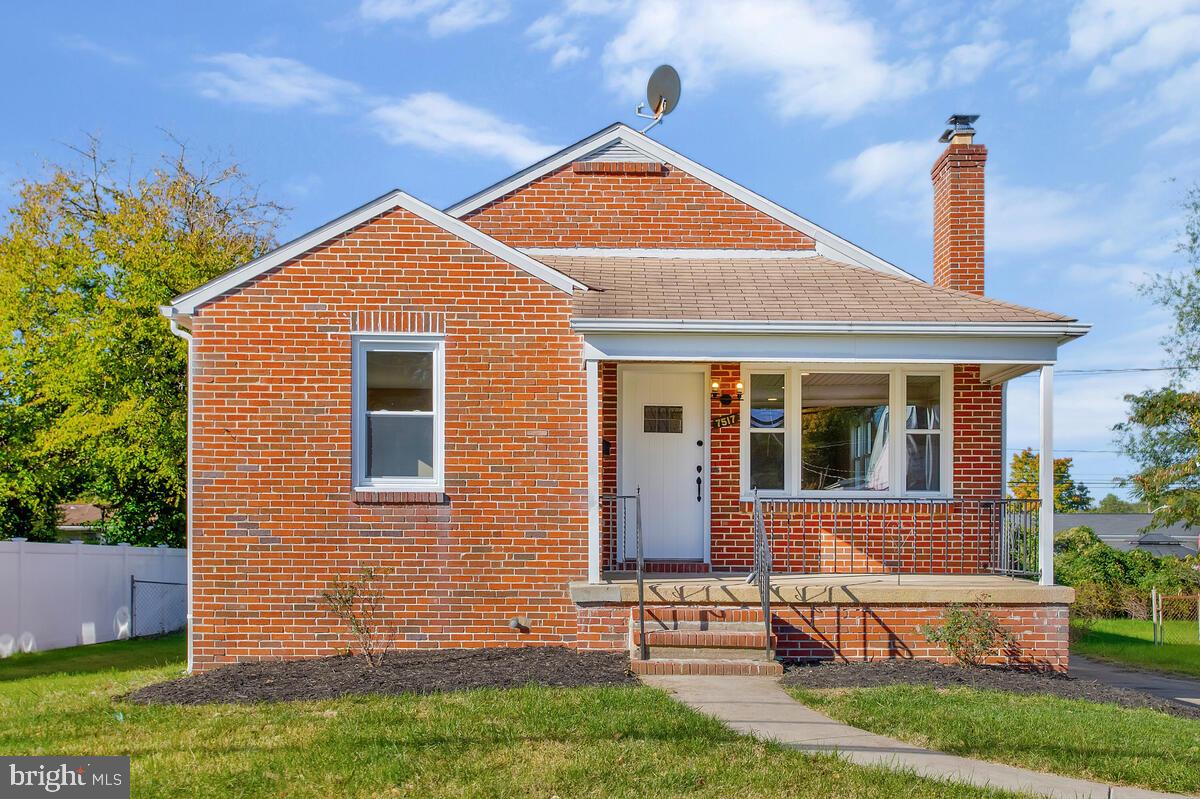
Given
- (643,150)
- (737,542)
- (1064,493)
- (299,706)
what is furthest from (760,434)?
(1064,493)

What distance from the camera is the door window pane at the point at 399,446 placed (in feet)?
35.0

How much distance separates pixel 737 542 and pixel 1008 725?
195 inches

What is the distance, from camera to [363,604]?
10.4 meters

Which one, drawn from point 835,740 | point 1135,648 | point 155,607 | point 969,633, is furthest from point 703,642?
point 155,607

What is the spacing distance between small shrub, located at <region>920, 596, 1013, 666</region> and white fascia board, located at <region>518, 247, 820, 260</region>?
4918 millimetres

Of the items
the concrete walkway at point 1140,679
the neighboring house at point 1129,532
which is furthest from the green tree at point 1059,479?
the concrete walkway at point 1140,679

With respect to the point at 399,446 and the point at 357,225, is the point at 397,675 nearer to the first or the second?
the point at 399,446

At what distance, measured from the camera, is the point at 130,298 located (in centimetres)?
2233

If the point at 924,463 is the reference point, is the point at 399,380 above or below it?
above

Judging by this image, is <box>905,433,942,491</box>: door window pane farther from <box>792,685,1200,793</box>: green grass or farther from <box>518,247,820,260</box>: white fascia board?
<box>792,685,1200,793</box>: green grass

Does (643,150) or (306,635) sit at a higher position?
(643,150)

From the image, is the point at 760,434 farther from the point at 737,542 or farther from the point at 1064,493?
the point at 1064,493

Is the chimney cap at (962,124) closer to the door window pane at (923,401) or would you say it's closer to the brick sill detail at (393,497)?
the door window pane at (923,401)

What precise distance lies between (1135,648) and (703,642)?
10681 millimetres
